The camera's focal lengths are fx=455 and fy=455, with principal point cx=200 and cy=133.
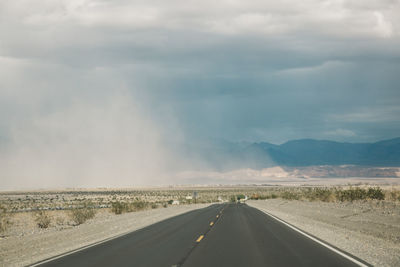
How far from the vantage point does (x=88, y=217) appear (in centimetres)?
3369

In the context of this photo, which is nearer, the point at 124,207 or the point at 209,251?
the point at 209,251

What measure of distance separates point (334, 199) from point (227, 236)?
32286mm

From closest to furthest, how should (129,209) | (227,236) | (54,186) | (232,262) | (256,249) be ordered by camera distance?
(232,262)
(256,249)
(227,236)
(129,209)
(54,186)

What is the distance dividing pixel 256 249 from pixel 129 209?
3211 cm

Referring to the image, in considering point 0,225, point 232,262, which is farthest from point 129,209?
point 232,262

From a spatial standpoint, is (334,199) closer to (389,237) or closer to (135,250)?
(389,237)

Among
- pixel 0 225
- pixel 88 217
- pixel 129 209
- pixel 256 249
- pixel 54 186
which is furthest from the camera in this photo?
pixel 54 186

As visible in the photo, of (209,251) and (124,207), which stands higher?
(124,207)

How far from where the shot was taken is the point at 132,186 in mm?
172750

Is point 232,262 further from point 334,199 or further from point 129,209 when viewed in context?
point 334,199

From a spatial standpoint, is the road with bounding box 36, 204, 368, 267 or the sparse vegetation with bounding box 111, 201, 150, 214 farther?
the sparse vegetation with bounding box 111, 201, 150, 214

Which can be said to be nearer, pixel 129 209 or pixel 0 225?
pixel 0 225

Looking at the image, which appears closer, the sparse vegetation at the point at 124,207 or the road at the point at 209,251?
the road at the point at 209,251

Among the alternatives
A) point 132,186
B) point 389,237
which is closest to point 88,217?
point 389,237
